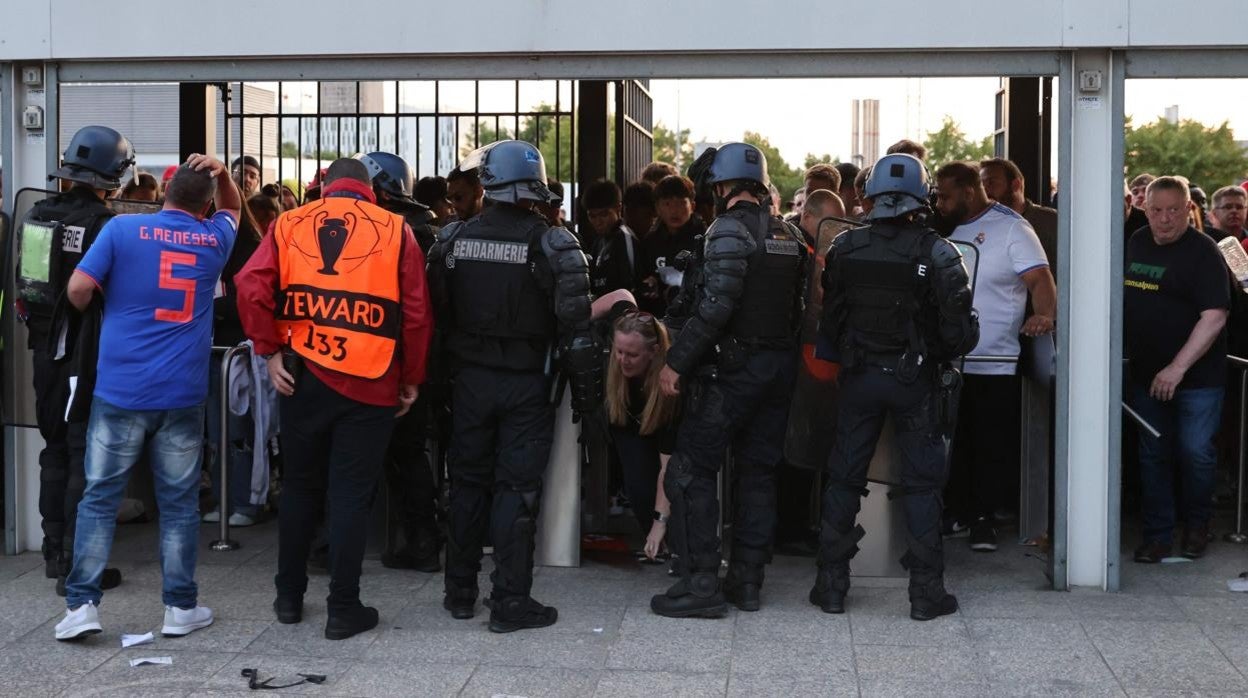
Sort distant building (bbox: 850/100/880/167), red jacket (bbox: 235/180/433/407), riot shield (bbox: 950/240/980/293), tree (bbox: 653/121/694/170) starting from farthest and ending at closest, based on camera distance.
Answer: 1. tree (bbox: 653/121/694/170)
2. distant building (bbox: 850/100/880/167)
3. riot shield (bbox: 950/240/980/293)
4. red jacket (bbox: 235/180/433/407)

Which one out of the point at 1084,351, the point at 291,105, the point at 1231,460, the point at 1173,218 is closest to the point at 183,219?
the point at 1084,351

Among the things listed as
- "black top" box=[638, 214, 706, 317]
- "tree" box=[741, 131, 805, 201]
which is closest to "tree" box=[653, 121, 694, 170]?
"tree" box=[741, 131, 805, 201]

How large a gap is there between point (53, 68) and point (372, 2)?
5.34ft

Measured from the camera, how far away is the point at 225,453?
288 inches

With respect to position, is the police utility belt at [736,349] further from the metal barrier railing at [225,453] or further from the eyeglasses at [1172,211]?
the metal barrier railing at [225,453]

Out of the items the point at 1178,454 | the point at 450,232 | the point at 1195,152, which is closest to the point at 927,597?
the point at 1178,454

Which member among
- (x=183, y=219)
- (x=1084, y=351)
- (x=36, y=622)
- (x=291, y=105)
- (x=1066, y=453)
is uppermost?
(x=291, y=105)

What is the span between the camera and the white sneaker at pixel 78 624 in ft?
18.6

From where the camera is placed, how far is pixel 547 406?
5980mm

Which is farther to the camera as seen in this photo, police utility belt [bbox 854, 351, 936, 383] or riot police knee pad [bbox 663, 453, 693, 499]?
riot police knee pad [bbox 663, 453, 693, 499]

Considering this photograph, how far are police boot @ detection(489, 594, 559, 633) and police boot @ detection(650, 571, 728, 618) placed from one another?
0.54 metres

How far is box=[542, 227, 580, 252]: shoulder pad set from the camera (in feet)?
19.0

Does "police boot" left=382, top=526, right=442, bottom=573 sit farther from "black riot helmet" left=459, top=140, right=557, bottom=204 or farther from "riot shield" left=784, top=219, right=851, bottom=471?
"black riot helmet" left=459, top=140, right=557, bottom=204

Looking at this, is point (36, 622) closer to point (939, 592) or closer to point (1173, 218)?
point (939, 592)
